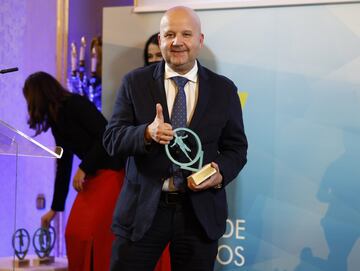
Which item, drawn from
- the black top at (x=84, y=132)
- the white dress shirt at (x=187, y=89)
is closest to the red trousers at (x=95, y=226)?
the black top at (x=84, y=132)

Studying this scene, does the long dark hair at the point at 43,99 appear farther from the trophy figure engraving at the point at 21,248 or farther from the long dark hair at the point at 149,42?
the trophy figure engraving at the point at 21,248

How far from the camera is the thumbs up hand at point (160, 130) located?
1.94 meters

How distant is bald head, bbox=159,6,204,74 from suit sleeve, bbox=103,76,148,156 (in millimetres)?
201

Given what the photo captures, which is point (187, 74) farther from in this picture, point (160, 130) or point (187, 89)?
point (160, 130)

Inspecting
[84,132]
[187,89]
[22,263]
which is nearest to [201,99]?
[187,89]

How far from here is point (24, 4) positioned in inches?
163

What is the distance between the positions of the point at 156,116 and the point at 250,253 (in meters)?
1.34

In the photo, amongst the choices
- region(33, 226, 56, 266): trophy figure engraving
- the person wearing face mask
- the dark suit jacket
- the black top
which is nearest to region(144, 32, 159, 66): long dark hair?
the person wearing face mask

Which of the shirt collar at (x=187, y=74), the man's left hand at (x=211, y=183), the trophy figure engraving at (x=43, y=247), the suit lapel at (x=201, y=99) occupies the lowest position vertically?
the trophy figure engraving at (x=43, y=247)

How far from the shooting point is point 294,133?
2986 millimetres

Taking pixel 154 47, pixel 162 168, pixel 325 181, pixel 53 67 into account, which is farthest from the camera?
pixel 53 67

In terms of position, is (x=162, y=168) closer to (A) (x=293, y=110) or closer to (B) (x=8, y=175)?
(B) (x=8, y=175)

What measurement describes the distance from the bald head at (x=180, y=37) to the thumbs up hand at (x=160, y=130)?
253 mm

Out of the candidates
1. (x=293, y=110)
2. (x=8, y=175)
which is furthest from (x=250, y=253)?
(x=8, y=175)
